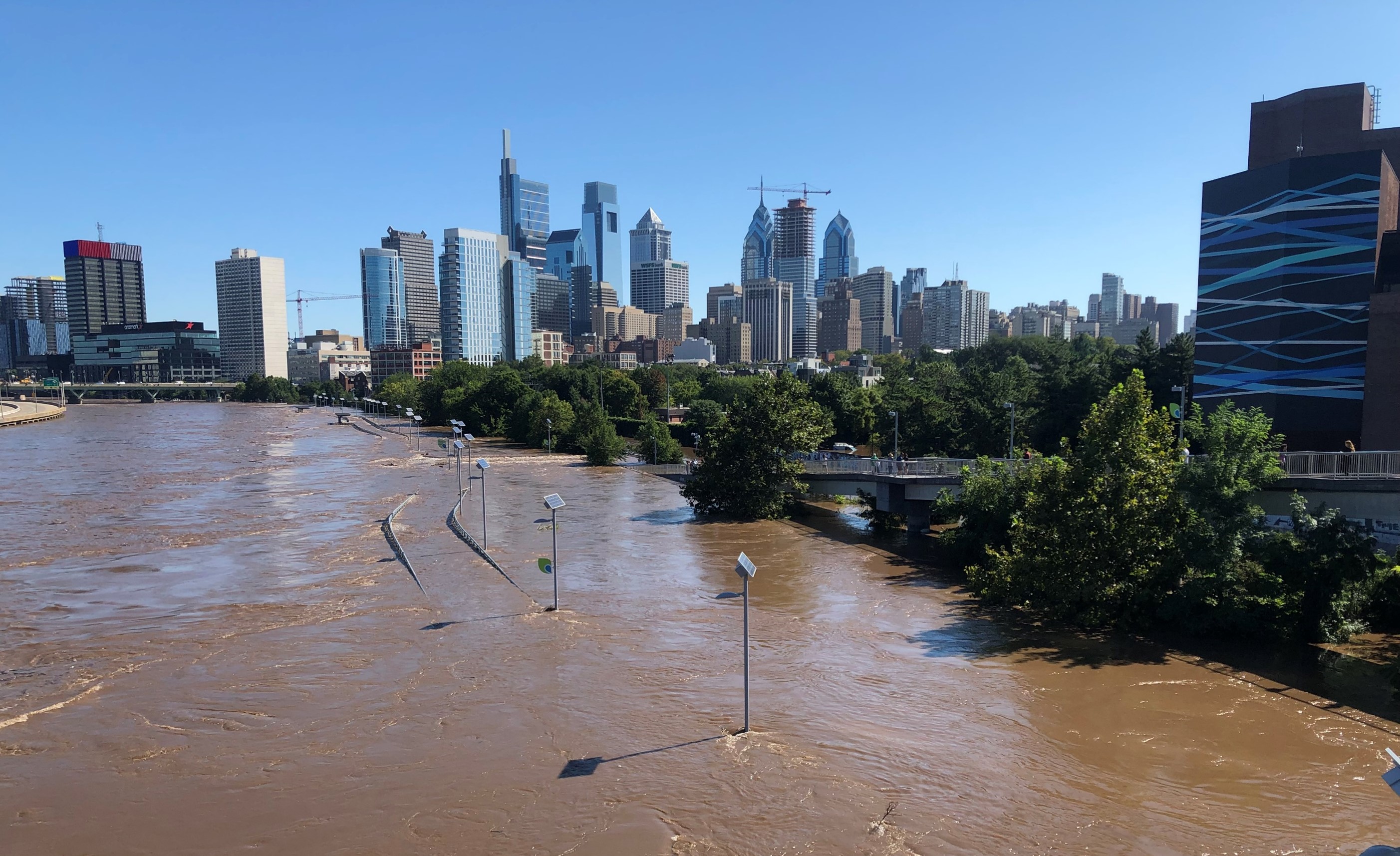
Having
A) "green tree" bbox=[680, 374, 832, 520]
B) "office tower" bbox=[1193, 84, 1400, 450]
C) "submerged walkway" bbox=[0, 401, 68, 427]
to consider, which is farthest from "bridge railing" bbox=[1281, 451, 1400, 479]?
"submerged walkway" bbox=[0, 401, 68, 427]

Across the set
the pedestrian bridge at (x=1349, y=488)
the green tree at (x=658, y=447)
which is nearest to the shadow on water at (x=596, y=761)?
the pedestrian bridge at (x=1349, y=488)

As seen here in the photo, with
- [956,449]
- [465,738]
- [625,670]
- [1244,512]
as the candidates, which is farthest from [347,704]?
[956,449]

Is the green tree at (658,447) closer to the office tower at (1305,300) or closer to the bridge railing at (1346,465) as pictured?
the office tower at (1305,300)

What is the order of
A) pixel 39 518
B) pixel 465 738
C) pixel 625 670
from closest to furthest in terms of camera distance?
pixel 465 738 → pixel 625 670 → pixel 39 518

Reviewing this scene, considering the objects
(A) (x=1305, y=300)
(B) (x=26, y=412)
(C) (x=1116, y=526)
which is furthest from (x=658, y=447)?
(B) (x=26, y=412)

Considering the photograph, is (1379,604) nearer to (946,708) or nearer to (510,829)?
(946,708)

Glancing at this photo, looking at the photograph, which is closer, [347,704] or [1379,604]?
[347,704]

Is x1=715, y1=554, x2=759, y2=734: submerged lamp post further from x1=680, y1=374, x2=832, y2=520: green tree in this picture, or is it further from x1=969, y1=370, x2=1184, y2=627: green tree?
x1=680, y1=374, x2=832, y2=520: green tree
